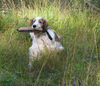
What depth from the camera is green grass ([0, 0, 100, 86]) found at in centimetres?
266

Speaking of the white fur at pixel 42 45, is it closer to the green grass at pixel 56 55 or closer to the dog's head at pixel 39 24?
the dog's head at pixel 39 24

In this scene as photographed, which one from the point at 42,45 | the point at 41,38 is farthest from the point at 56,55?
the point at 41,38

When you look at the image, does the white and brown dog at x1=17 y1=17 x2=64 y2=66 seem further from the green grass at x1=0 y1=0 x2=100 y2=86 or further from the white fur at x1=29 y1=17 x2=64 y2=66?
the green grass at x1=0 y1=0 x2=100 y2=86

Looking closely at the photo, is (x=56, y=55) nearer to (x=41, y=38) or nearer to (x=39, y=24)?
(x=41, y=38)

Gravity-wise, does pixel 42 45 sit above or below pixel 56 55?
above

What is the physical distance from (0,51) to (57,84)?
Answer: 61.9 inches

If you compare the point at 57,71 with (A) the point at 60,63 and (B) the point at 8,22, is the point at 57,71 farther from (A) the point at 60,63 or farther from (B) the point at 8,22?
(B) the point at 8,22

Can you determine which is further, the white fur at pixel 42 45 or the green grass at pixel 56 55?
the white fur at pixel 42 45

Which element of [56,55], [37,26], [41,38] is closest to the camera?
[56,55]

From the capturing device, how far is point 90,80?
8.21 feet

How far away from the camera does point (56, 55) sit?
3627 mm

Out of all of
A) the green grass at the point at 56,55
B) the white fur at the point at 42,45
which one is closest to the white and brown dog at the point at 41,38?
the white fur at the point at 42,45

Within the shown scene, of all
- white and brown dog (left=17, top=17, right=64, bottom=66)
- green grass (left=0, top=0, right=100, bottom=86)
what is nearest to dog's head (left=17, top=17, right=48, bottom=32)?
white and brown dog (left=17, top=17, right=64, bottom=66)

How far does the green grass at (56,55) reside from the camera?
2.66 metres
